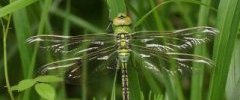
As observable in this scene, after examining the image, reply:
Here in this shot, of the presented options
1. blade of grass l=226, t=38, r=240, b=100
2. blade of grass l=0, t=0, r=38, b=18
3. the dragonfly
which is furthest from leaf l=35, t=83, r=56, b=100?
blade of grass l=226, t=38, r=240, b=100

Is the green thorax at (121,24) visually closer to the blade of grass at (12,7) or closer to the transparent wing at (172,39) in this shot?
the transparent wing at (172,39)

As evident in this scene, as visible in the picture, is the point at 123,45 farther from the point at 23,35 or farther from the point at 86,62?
the point at 23,35

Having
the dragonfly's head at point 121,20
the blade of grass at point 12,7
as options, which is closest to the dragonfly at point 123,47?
the dragonfly's head at point 121,20

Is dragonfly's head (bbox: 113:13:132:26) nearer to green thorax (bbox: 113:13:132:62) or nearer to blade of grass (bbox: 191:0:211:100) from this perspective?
green thorax (bbox: 113:13:132:62)

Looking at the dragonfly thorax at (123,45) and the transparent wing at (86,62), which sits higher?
the dragonfly thorax at (123,45)

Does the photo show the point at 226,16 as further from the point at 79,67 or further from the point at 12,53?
the point at 12,53

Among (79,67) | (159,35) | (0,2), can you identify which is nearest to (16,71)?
(0,2)

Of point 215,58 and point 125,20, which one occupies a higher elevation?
point 125,20
